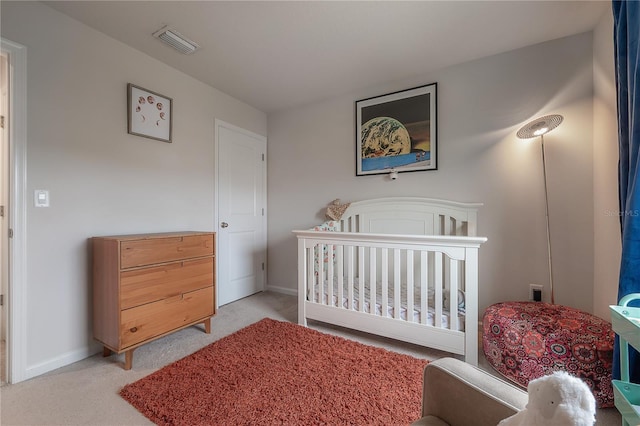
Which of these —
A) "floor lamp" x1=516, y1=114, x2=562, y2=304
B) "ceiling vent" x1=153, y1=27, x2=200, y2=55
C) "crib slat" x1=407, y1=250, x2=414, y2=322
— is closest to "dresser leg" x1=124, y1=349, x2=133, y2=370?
"crib slat" x1=407, y1=250, x2=414, y2=322

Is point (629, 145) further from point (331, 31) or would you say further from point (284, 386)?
point (284, 386)

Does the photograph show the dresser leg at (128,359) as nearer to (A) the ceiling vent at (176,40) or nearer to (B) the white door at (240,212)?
(B) the white door at (240,212)

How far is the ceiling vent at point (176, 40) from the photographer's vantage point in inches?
74.6

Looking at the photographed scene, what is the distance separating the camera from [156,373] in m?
1.58

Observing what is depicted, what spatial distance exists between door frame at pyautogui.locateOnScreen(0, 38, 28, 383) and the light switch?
0.17ft

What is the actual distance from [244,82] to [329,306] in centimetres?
238

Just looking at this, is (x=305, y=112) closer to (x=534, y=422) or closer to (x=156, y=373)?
(x=156, y=373)

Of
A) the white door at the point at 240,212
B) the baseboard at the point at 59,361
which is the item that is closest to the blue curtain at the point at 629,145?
the white door at the point at 240,212

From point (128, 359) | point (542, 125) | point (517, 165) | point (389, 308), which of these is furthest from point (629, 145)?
point (128, 359)

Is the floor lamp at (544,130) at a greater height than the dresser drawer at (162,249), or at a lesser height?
greater

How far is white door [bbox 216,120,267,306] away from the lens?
2.86 m

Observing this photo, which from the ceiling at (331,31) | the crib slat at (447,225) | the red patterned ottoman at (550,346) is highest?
the ceiling at (331,31)

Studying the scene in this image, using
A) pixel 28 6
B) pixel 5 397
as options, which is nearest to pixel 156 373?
pixel 5 397

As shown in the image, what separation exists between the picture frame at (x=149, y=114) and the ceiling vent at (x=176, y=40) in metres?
0.45
